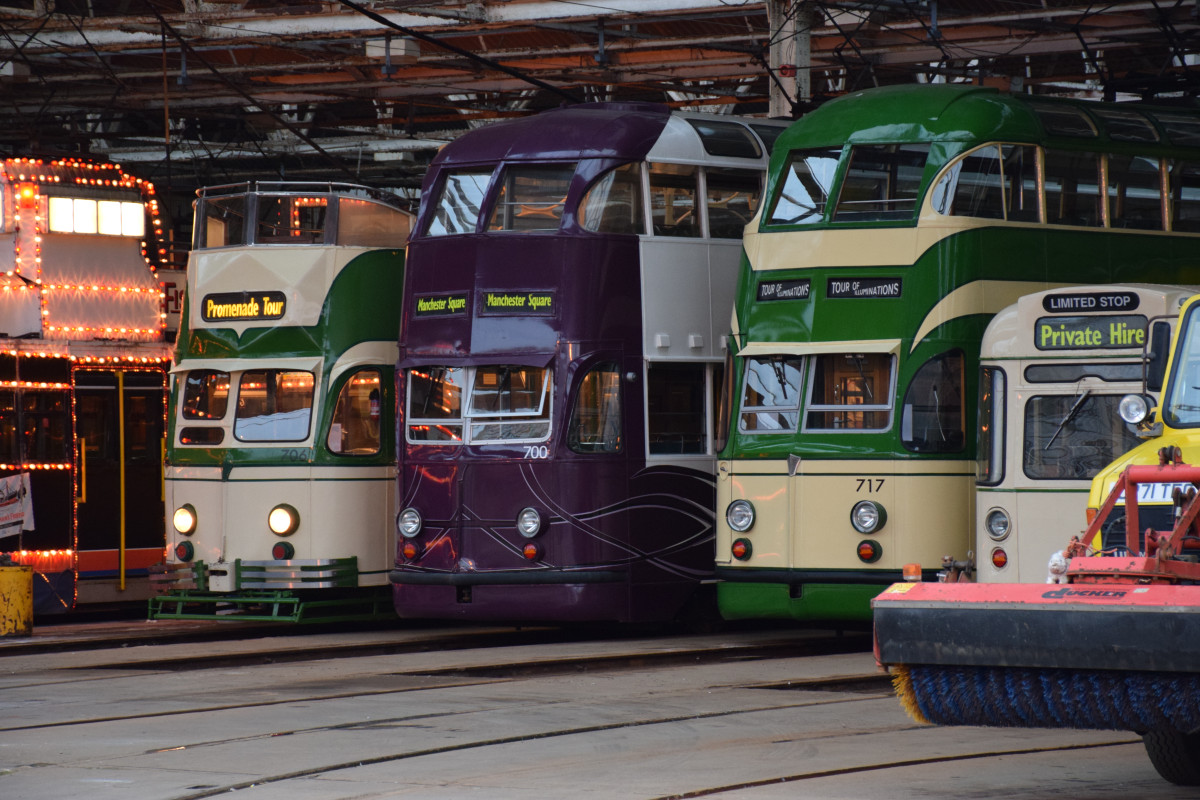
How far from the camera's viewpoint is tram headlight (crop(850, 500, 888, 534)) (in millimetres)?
15477

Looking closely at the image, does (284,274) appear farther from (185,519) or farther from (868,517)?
(868,517)

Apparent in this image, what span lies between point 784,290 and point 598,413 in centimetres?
204

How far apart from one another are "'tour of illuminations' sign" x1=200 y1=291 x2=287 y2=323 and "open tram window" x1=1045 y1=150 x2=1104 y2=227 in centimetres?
725

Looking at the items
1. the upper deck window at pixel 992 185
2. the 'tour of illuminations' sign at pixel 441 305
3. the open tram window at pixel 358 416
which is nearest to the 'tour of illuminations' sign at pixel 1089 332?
the upper deck window at pixel 992 185

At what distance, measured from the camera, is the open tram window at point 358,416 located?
18.4 metres

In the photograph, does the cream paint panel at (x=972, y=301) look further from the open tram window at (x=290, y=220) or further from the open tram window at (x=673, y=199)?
the open tram window at (x=290, y=220)

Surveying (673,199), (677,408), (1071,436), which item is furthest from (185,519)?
(1071,436)

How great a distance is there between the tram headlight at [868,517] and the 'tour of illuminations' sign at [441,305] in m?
3.98

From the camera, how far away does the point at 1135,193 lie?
16734 millimetres

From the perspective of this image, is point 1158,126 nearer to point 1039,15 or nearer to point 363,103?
point 1039,15

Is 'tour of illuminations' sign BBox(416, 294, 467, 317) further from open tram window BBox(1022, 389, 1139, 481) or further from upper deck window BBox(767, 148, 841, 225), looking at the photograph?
open tram window BBox(1022, 389, 1139, 481)

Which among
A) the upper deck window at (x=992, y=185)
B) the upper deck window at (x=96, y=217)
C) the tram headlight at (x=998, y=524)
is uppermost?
the upper deck window at (x=96, y=217)

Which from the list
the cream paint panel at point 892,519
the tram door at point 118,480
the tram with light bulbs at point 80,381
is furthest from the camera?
the tram door at point 118,480

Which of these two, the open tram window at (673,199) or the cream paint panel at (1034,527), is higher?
the open tram window at (673,199)
